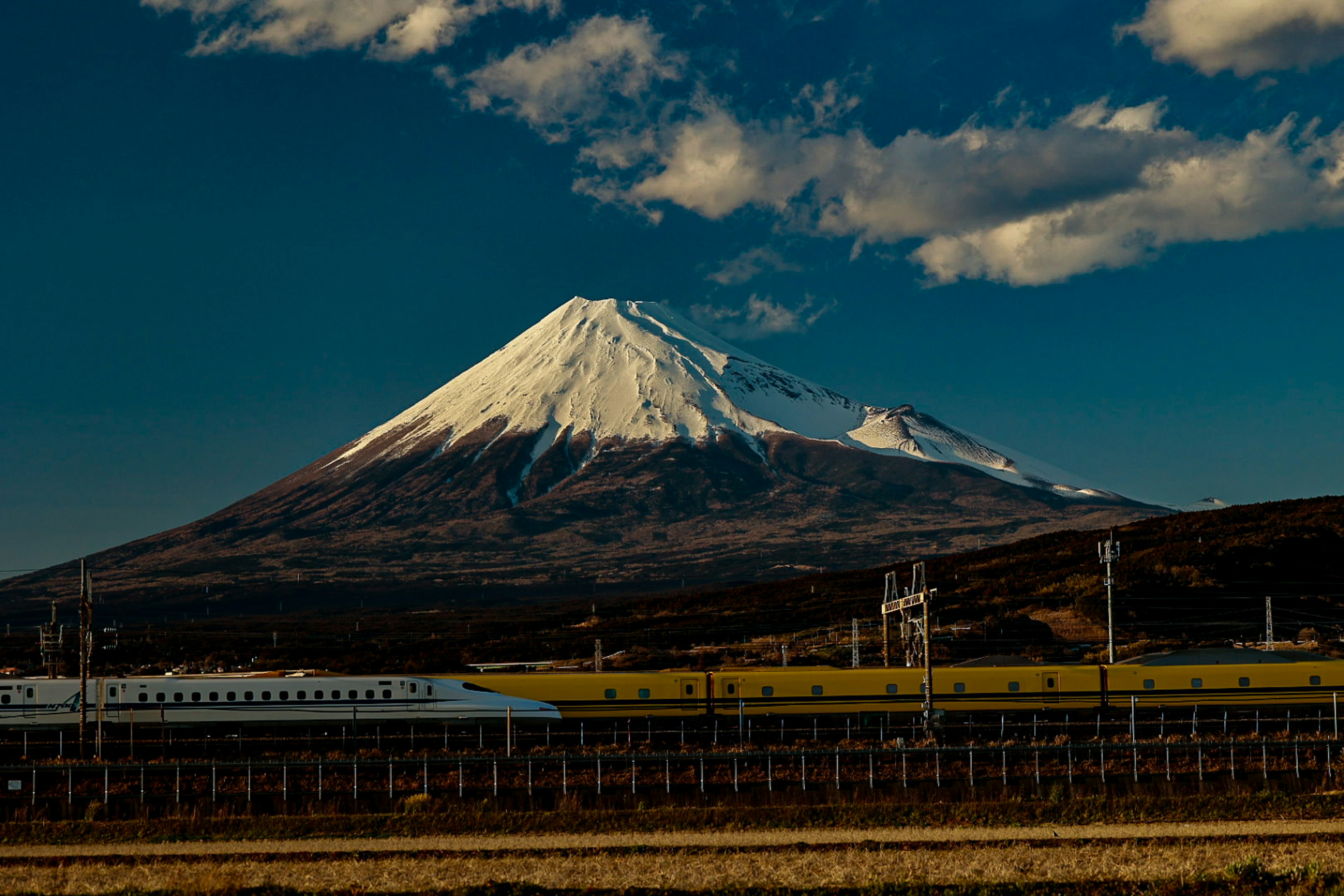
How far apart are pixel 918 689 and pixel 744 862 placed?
23.7m

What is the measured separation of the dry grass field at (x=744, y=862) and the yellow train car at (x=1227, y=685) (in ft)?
65.5

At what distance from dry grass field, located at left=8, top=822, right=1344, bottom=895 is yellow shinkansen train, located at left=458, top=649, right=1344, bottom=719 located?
18190 millimetres

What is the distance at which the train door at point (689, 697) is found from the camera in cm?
5197

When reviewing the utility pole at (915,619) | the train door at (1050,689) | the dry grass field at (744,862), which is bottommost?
the dry grass field at (744,862)

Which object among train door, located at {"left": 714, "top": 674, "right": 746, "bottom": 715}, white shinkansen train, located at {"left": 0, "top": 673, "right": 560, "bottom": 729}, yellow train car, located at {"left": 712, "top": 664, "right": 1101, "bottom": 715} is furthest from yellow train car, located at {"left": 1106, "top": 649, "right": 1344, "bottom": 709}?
white shinkansen train, located at {"left": 0, "top": 673, "right": 560, "bottom": 729}

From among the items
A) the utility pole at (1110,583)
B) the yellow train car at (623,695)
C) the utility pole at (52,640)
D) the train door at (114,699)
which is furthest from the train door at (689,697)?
the utility pole at (52,640)

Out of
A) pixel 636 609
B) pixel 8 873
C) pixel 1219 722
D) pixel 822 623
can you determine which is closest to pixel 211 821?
pixel 8 873

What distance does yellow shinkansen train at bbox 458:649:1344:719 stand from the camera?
170ft

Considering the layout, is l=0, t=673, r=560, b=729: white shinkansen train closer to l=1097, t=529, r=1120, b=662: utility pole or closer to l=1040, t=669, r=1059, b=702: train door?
l=1040, t=669, r=1059, b=702: train door

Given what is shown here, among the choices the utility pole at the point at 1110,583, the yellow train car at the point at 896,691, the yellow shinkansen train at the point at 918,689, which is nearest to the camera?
the yellow train car at the point at 896,691

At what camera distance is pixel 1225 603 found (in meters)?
95.1

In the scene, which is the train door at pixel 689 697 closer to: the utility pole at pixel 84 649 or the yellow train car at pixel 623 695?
the yellow train car at pixel 623 695

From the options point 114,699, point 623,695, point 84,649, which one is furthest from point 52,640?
point 623,695

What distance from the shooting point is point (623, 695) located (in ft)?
171
